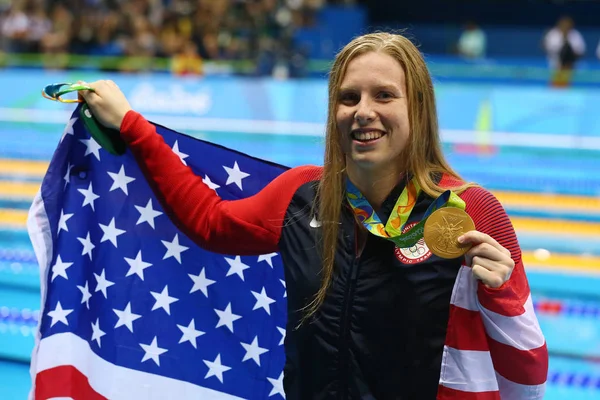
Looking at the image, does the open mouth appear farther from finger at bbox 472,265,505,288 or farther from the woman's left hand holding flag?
the woman's left hand holding flag

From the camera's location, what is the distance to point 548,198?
8078mm

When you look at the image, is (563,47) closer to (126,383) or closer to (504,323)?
(126,383)

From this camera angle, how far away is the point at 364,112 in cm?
172

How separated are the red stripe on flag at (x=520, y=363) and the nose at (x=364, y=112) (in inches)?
21.0

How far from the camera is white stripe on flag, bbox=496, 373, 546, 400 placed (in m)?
1.66

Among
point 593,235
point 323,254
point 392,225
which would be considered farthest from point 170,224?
point 593,235

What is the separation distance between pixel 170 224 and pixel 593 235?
5428 millimetres

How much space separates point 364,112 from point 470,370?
0.60 m

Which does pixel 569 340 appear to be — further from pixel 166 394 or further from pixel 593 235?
pixel 166 394

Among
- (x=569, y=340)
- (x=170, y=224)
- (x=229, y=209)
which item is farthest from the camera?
(x=569, y=340)

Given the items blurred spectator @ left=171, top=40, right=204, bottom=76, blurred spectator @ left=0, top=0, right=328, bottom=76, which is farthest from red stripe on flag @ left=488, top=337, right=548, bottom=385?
blurred spectator @ left=171, top=40, right=204, bottom=76

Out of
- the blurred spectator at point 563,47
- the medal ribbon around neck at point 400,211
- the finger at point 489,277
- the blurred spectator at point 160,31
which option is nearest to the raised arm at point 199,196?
the medal ribbon around neck at point 400,211

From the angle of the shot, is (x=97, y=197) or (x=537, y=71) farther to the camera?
(x=537, y=71)

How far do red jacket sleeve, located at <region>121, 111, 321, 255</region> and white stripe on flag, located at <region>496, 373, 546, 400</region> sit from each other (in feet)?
2.15
